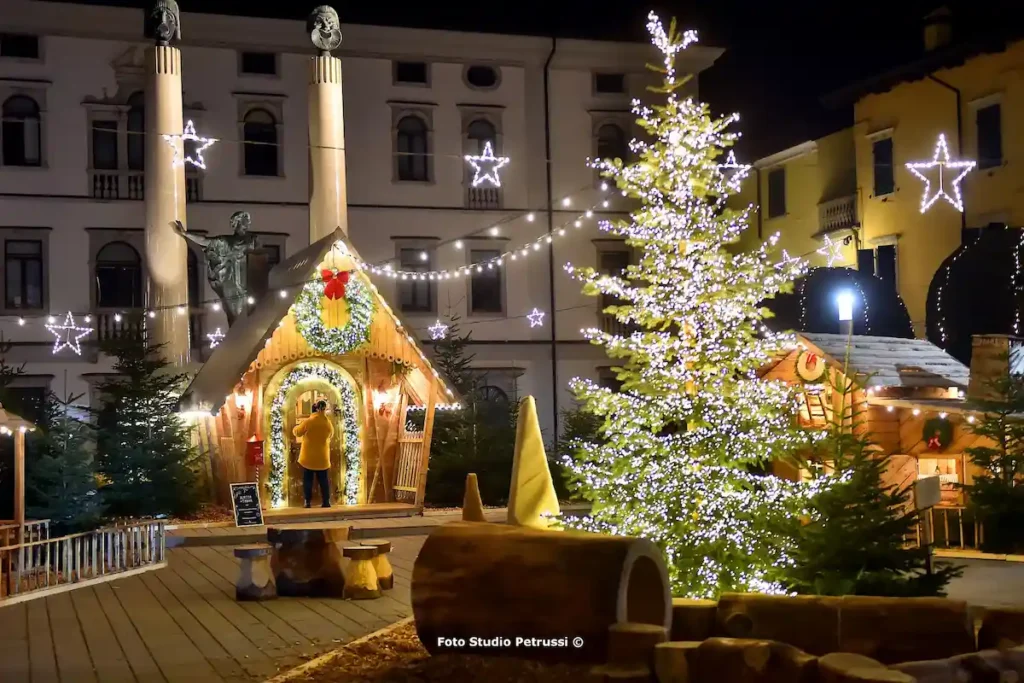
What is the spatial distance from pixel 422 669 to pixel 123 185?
84.8ft

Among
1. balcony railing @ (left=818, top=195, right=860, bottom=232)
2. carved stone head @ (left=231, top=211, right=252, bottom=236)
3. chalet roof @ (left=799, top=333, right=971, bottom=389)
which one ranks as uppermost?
balcony railing @ (left=818, top=195, right=860, bottom=232)

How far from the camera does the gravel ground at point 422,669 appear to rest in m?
8.17

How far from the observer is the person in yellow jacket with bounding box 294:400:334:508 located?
63.3ft

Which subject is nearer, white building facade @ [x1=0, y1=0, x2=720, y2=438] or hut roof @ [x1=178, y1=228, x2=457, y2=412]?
hut roof @ [x1=178, y1=228, x2=457, y2=412]

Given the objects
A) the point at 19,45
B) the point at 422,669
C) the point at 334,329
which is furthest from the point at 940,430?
the point at 19,45

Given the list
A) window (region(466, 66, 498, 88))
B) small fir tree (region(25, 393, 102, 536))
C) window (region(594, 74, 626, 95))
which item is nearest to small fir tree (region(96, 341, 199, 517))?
small fir tree (region(25, 393, 102, 536))

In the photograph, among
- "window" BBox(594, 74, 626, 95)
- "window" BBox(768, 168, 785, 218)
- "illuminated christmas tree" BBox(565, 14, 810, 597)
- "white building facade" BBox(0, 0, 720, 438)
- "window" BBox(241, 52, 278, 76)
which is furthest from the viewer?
"window" BBox(768, 168, 785, 218)

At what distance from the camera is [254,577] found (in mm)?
12508

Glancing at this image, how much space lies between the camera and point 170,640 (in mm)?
10492

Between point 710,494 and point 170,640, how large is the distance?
4.78m

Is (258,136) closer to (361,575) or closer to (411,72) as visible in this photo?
(411,72)

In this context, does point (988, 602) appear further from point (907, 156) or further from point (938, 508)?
point (907, 156)

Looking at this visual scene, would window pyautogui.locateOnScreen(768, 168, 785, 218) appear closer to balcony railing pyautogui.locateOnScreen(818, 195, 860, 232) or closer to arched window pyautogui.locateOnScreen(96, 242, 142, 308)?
balcony railing pyautogui.locateOnScreen(818, 195, 860, 232)

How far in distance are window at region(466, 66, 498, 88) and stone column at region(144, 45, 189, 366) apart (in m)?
11.5
